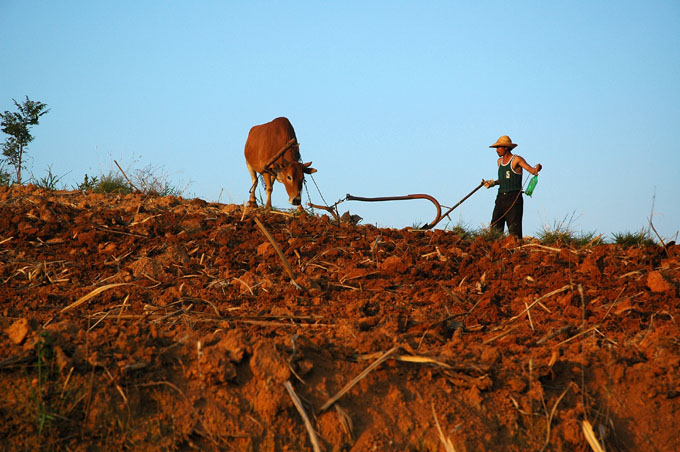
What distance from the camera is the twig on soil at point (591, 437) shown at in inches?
98.5

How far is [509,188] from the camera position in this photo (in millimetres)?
8641

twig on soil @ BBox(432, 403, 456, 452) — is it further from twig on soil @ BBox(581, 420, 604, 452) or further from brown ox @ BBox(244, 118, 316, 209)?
brown ox @ BBox(244, 118, 316, 209)

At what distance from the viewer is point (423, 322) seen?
11.8ft

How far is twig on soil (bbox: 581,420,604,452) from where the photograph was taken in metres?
2.50

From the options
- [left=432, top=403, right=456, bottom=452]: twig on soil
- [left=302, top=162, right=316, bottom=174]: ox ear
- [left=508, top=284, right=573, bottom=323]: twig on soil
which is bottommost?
[left=432, top=403, right=456, bottom=452]: twig on soil

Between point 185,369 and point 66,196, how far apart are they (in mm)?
5771

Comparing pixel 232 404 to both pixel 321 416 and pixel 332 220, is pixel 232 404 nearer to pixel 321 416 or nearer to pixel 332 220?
pixel 321 416

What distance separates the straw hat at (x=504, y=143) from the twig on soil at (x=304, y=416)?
6877mm

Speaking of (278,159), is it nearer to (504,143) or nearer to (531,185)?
(504,143)

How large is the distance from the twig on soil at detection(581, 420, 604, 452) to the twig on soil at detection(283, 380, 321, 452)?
1.16 m

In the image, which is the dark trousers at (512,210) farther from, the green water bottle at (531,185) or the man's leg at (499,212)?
the green water bottle at (531,185)

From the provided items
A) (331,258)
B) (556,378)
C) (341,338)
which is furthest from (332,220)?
(556,378)

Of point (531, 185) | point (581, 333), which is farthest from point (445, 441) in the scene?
point (531, 185)

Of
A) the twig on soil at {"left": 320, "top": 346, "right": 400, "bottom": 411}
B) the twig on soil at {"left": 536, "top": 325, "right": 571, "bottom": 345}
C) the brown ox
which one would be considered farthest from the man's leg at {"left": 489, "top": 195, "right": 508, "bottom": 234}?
the twig on soil at {"left": 320, "top": 346, "right": 400, "bottom": 411}
